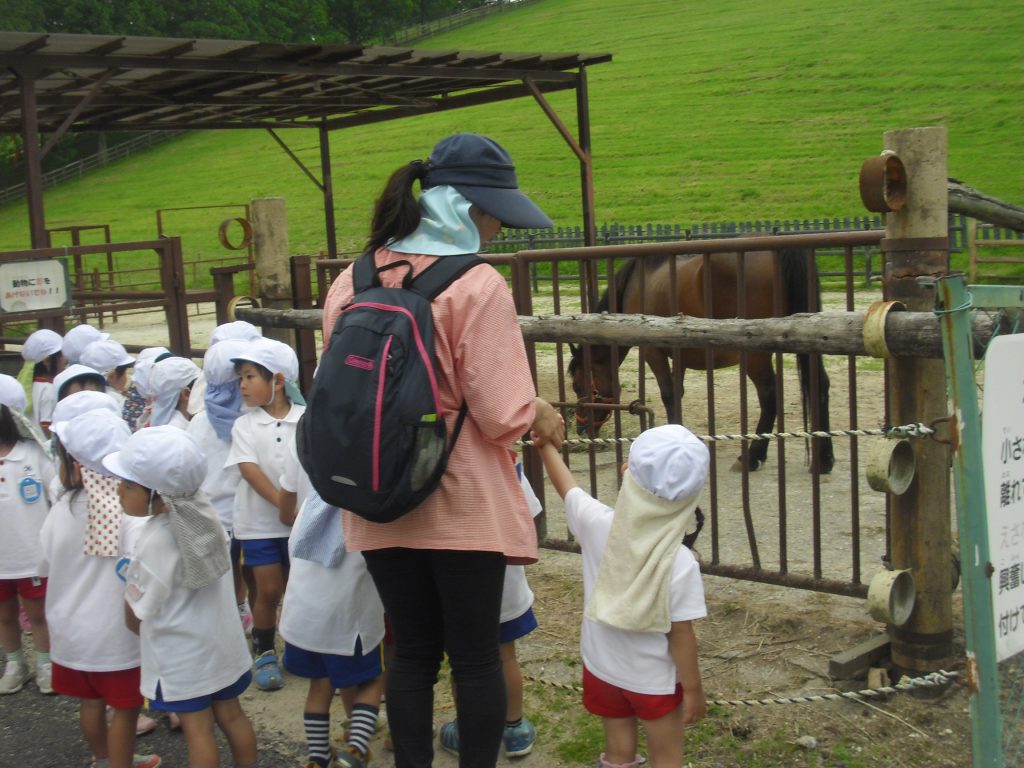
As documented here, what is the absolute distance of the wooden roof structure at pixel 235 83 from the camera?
7219mm

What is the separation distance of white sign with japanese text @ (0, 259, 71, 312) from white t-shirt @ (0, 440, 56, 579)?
2249 millimetres

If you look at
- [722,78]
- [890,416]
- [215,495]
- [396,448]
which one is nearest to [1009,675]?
[890,416]

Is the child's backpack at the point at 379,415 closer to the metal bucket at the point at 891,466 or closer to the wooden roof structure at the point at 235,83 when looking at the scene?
the metal bucket at the point at 891,466

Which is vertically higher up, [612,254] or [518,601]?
[612,254]

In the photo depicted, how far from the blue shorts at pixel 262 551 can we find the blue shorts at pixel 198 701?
74 cm

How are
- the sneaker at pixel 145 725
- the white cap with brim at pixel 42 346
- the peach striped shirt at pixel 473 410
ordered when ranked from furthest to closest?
the white cap with brim at pixel 42 346 → the sneaker at pixel 145 725 → the peach striped shirt at pixel 473 410

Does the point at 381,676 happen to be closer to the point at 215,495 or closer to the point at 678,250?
the point at 215,495

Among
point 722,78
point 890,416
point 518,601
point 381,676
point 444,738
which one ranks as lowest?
A: point 444,738

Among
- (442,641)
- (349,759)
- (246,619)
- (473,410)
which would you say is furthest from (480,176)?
(246,619)

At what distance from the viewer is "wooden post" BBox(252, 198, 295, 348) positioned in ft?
19.2

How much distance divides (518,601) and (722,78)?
38.8 m

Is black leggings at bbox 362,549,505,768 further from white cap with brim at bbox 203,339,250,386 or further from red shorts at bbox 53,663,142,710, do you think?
white cap with brim at bbox 203,339,250,386

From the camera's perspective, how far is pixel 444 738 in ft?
10.9

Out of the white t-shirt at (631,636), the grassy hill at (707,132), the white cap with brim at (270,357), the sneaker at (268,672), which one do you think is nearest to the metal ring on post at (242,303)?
the white cap with brim at (270,357)
